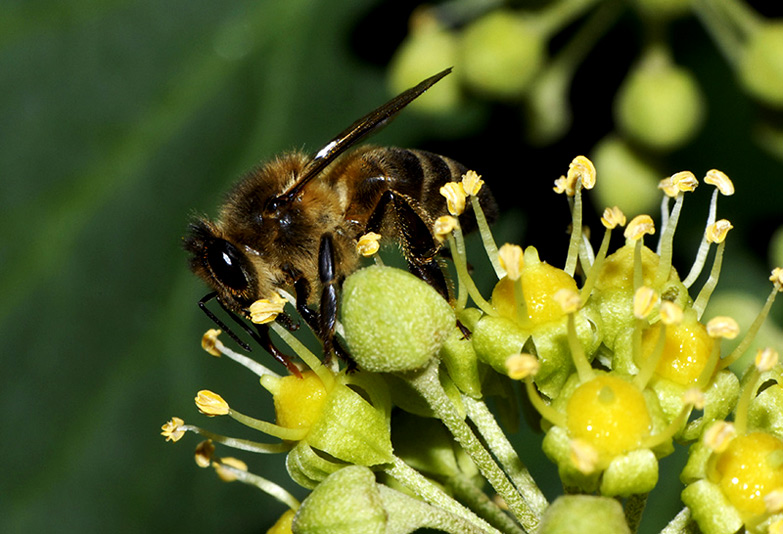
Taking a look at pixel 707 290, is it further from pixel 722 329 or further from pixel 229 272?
pixel 229 272

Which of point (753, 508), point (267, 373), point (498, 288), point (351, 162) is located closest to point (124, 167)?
point (351, 162)

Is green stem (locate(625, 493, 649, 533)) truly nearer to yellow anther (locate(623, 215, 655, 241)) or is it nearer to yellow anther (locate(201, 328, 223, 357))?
yellow anther (locate(623, 215, 655, 241))

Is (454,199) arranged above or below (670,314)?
above

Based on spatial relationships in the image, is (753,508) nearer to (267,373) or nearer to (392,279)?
(392,279)

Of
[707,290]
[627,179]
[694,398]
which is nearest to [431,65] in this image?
[627,179]

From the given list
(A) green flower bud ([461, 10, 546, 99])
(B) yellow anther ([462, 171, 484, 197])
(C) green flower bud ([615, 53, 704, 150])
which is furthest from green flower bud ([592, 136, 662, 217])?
(B) yellow anther ([462, 171, 484, 197])

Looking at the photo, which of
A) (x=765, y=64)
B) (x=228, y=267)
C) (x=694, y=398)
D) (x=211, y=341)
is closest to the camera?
(x=694, y=398)
